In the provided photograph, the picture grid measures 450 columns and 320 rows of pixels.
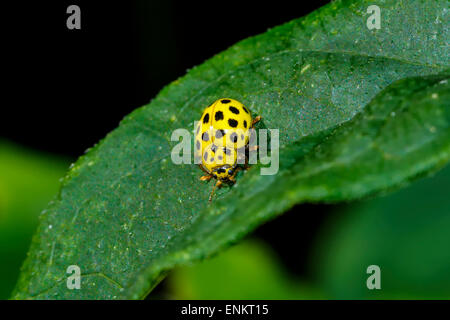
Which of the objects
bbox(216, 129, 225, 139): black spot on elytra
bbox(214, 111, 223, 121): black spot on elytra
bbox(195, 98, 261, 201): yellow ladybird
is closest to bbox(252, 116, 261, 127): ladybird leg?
bbox(195, 98, 261, 201): yellow ladybird

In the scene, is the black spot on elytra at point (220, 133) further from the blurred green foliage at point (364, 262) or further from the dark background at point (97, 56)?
the dark background at point (97, 56)

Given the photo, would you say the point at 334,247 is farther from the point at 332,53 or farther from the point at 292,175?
the point at 292,175

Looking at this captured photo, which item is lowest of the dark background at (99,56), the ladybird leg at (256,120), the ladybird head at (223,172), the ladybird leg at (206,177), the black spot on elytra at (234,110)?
the ladybird leg at (206,177)

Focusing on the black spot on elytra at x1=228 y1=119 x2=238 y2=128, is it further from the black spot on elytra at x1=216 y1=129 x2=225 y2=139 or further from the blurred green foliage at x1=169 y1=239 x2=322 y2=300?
the blurred green foliage at x1=169 y1=239 x2=322 y2=300

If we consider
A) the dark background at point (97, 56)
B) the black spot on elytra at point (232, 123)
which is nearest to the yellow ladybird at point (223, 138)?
the black spot on elytra at point (232, 123)

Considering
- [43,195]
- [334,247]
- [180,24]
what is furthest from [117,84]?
[334,247]

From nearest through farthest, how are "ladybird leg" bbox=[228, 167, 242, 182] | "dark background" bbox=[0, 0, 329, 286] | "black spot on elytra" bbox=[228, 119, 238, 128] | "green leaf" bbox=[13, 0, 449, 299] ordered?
"green leaf" bbox=[13, 0, 449, 299] → "black spot on elytra" bbox=[228, 119, 238, 128] → "ladybird leg" bbox=[228, 167, 242, 182] → "dark background" bbox=[0, 0, 329, 286]
